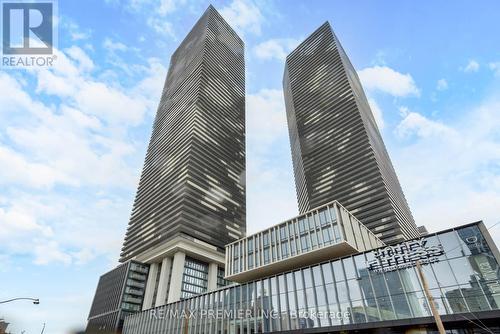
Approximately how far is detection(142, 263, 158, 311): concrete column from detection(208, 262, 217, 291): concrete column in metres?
19.7

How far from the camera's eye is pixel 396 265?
3719 centimetres

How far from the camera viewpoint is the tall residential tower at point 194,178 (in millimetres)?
101625

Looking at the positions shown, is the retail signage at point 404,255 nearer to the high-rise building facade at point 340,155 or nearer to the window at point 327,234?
the window at point 327,234

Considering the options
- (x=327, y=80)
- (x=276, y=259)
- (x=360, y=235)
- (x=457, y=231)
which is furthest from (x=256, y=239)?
(x=327, y=80)

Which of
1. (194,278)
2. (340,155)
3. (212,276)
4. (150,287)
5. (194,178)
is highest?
(340,155)

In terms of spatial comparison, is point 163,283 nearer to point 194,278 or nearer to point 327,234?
point 194,278

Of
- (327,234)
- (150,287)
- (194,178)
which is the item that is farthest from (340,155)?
(150,287)

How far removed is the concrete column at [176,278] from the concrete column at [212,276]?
41.2ft

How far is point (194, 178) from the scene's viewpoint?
114m

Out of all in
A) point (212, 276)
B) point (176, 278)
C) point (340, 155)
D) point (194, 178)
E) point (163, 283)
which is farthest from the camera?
point (340, 155)

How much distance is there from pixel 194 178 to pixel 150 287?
41.8 m

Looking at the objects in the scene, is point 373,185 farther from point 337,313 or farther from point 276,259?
point 337,313

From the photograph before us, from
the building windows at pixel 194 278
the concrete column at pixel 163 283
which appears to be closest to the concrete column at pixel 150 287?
the concrete column at pixel 163 283

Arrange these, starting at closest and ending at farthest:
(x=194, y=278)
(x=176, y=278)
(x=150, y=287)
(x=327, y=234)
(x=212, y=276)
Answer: (x=327, y=234)
(x=176, y=278)
(x=194, y=278)
(x=150, y=287)
(x=212, y=276)
